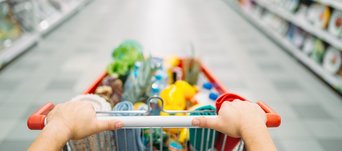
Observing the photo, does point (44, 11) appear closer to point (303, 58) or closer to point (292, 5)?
point (292, 5)

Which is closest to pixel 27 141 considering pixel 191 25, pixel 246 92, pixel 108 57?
pixel 108 57

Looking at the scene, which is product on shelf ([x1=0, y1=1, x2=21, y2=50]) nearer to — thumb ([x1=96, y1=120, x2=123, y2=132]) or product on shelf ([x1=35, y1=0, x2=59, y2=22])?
product on shelf ([x1=35, y1=0, x2=59, y2=22])

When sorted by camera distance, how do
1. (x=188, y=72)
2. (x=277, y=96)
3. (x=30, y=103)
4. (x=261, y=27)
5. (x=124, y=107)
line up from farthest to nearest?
1. (x=261, y=27)
2. (x=277, y=96)
3. (x=30, y=103)
4. (x=188, y=72)
5. (x=124, y=107)

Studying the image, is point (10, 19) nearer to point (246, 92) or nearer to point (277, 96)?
point (246, 92)

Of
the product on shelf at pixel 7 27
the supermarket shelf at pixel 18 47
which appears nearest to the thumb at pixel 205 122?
the supermarket shelf at pixel 18 47

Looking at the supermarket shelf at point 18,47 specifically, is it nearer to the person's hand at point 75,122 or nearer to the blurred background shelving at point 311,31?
the person's hand at point 75,122

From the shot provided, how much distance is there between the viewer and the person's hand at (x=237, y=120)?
34.6 inches

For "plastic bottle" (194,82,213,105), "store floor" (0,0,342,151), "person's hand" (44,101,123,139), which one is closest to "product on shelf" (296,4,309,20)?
"store floor" (0,0,342,151)

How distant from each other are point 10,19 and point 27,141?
2.31 metres

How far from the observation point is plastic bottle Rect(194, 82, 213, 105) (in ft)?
5.93

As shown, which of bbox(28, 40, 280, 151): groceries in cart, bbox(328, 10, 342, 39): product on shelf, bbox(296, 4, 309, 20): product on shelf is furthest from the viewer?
→ bbox(296, 4, 309, 20): product on shelf

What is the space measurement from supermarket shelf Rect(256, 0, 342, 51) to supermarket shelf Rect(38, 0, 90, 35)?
343cm

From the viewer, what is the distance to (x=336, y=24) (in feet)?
10.6

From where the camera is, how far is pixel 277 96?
3.00 m
